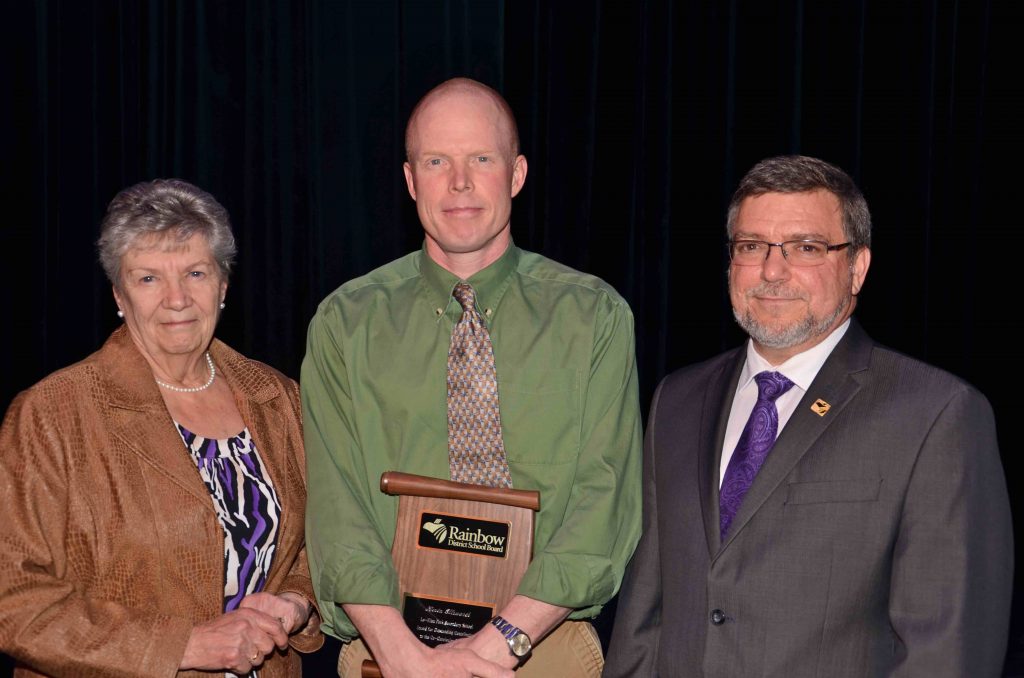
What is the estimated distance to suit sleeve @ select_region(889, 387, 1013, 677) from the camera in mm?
1951

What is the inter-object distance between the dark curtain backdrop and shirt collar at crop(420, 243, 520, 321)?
2154 millimetres

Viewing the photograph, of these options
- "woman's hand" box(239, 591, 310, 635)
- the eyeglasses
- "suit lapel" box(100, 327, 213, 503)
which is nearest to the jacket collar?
"suit lapel" box(100, 327, 213, 503)

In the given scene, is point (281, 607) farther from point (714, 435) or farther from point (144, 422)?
point (714, 435)

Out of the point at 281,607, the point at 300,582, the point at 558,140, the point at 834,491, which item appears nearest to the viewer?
the point at 834,491

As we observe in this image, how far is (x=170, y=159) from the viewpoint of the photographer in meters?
4.46

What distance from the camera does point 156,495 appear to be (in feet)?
7.64

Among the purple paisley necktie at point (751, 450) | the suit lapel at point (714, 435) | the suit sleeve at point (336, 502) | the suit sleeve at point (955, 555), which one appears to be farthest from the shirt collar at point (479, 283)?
the suit sleeve at point (955, 555)

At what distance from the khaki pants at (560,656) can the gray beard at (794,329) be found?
754 mm

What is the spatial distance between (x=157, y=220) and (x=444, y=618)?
3.49ft

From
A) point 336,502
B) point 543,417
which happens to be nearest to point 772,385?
point 543,417

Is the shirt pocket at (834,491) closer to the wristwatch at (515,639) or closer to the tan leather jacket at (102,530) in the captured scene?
the wristwatch at (515,639)

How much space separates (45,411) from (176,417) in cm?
29

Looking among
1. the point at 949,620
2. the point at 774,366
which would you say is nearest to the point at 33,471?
the point at 774,366

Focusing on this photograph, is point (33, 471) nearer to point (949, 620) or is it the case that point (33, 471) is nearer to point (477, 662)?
point (477, 662)
